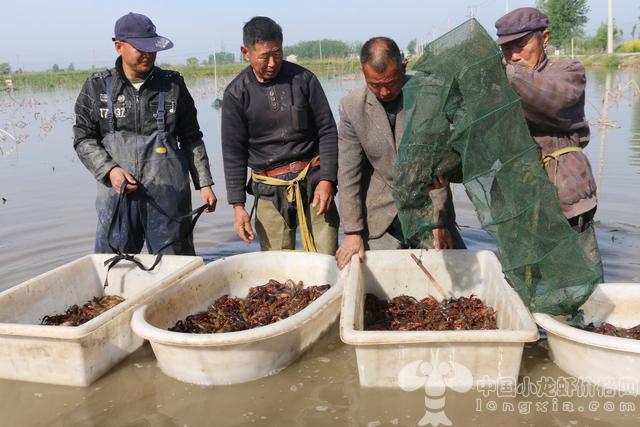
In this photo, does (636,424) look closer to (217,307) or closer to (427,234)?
(427,234)

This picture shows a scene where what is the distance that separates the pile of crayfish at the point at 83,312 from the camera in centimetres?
384

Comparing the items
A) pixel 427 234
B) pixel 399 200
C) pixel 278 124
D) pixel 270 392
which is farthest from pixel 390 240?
pixel 270 392

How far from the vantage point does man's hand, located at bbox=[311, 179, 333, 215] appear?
4.27 metres

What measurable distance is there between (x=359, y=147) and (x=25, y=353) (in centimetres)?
241

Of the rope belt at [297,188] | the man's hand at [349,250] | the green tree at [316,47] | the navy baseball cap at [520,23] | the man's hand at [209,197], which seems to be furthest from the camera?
the green tree at [316,47]

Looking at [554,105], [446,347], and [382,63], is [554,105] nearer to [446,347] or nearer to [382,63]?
[382,63]

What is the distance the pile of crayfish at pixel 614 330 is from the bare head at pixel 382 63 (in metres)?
1.83

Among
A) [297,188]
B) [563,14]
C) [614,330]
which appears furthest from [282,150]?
[563,14]

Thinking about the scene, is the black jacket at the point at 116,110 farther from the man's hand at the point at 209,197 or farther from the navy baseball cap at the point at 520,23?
the navy baseball cap at the point at 520,23

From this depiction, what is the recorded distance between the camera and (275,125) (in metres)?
4.32

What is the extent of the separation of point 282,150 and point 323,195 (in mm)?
467

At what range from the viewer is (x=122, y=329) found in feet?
11.5

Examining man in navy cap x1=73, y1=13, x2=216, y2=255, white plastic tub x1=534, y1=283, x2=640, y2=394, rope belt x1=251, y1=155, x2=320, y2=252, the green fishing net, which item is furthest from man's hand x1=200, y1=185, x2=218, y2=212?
white plastic tub x1=534, y1=283, x2=640, y2=394

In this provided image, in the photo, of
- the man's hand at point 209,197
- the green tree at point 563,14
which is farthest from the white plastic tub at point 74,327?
the green tree at point 563,14
